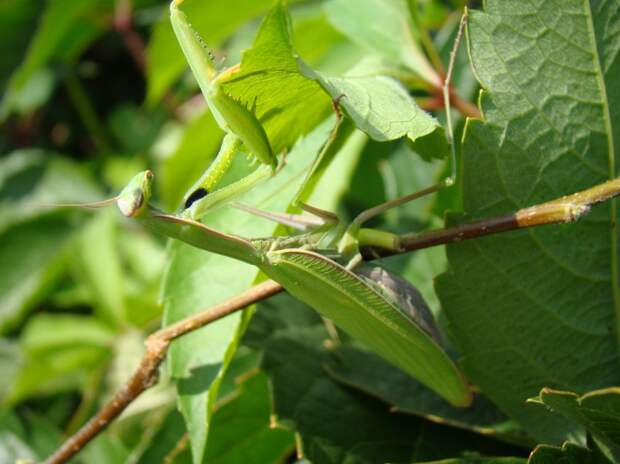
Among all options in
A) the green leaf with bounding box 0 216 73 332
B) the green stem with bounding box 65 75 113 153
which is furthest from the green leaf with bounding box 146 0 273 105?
the green stem with bounding box 65 75 113 153

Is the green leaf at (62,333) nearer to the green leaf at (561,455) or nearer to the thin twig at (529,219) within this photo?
the thin twig at (529,219)

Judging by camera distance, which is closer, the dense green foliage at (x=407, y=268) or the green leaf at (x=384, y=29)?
the dense green foliage at (x=407, y=268)

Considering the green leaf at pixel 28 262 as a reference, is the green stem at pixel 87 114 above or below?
above

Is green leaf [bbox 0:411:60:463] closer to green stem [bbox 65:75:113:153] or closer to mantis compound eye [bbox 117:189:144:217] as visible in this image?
mantis compound eye [bbox 117:189:144:217]

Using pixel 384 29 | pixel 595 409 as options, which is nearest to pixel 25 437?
pixel 384 29

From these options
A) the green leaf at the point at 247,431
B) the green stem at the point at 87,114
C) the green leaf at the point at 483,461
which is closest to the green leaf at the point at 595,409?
the green leaf at the point at 483,461

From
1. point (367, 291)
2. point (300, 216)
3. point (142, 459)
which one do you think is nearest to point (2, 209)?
point (142, 459)

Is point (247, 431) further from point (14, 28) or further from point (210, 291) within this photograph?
point (14, 28)
